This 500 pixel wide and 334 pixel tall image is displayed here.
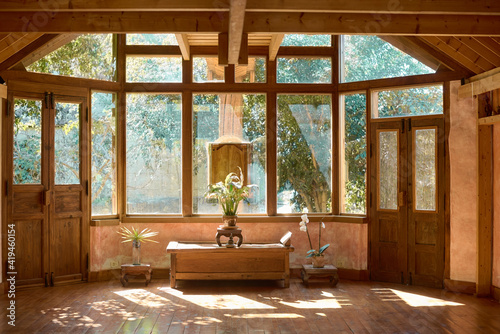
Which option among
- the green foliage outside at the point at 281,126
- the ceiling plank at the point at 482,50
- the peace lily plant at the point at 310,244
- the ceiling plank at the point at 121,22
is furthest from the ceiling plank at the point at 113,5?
the peace lily plant at the point at 310,244

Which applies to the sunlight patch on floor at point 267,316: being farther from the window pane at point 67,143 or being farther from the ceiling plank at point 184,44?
the ceiling plank at point 184,44

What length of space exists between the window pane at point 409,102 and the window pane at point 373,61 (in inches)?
10.0

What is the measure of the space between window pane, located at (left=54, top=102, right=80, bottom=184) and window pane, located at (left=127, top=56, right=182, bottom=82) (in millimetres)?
1026

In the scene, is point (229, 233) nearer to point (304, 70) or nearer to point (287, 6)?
point (304, 70)

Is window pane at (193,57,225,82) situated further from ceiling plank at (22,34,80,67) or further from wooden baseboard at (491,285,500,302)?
wooden baseboard at (491,285,500,302)

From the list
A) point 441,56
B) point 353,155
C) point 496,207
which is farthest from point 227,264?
point 441,56

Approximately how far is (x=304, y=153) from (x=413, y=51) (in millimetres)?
2183

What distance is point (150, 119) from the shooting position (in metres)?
8.54

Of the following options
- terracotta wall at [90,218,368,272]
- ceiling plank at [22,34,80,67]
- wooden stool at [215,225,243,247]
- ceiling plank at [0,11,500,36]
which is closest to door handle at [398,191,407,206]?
terracotta wall at [90,218,368,272]

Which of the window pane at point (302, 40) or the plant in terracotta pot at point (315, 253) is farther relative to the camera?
the window pane at point (302, 40)

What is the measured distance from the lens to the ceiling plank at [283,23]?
5.88 metres

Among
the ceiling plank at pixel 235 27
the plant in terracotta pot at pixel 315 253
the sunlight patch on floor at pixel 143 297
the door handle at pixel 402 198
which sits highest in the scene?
the ceiling plank at pixel 235 27

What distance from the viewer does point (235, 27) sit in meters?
5.14

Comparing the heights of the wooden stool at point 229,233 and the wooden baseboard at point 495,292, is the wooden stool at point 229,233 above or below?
above
